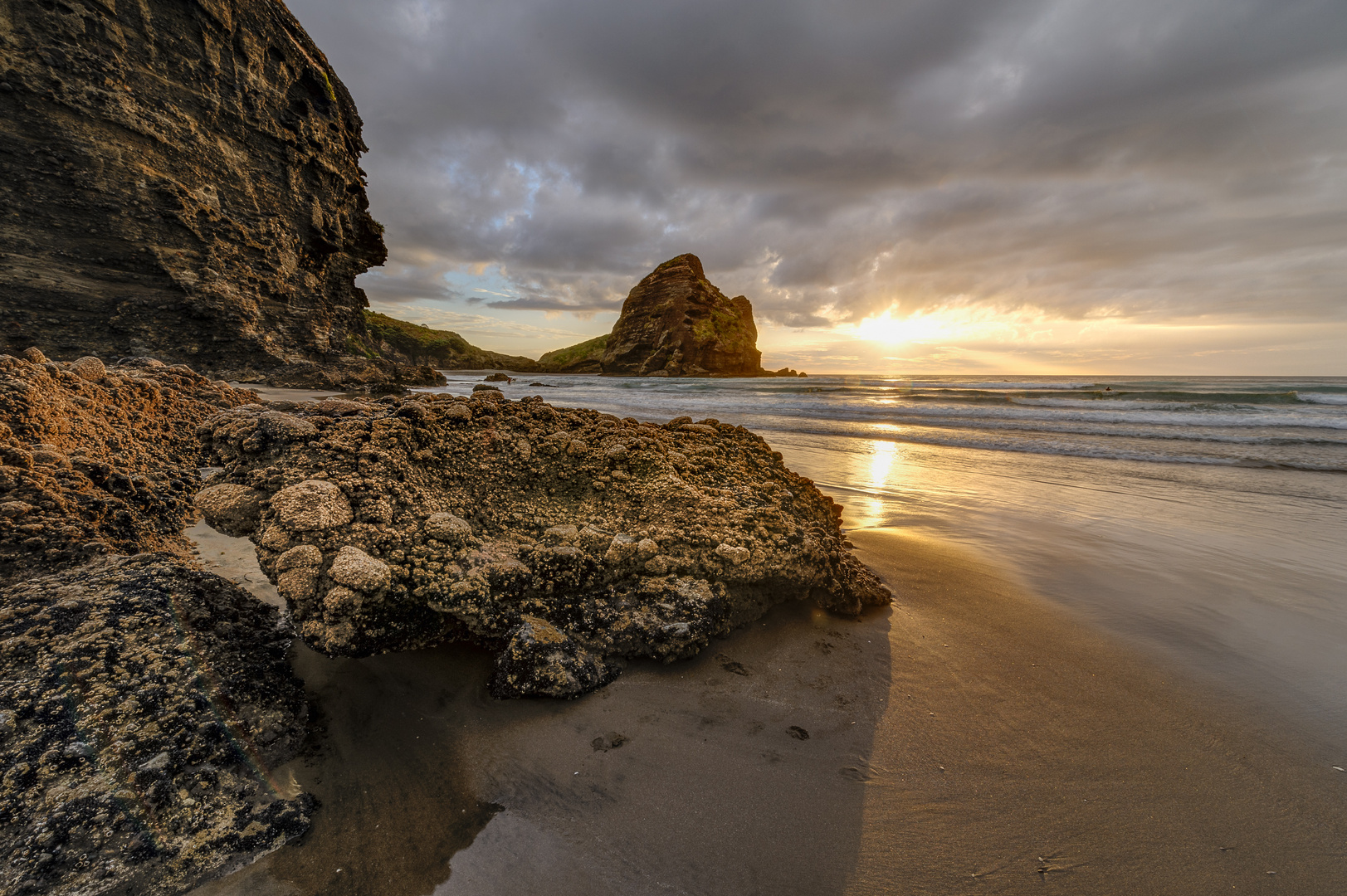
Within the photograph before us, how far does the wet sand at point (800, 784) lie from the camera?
1264 millimetres

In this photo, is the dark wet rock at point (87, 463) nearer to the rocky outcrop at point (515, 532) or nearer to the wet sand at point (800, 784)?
the rocky outcrop at point (515, 532)

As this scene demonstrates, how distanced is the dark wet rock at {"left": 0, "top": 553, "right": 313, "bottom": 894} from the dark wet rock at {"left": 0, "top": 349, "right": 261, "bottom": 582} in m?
0.22

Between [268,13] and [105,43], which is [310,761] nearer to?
[105,43]

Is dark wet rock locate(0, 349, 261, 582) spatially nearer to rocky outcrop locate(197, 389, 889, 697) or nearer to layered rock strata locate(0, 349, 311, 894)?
layered rock strata locate(0, 349, 311, 894)

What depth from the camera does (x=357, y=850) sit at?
4.02 ft

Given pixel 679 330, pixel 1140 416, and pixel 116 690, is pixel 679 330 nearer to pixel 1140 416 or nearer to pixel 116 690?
pixel 1140 416

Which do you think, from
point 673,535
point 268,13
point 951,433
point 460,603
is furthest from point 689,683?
point 268,13

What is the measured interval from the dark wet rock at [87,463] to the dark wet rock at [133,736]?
221mm

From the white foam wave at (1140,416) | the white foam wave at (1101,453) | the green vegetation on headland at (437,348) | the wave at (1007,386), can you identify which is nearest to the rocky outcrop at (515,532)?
the white foam wave at (1101,453)

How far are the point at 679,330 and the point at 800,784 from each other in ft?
207

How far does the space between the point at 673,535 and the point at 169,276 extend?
18835 mm

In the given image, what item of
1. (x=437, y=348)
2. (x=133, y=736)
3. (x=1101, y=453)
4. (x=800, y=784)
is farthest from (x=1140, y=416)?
(x=437, y=348)

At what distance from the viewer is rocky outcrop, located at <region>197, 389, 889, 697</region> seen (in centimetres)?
169

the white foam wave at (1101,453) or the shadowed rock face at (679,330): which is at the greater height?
the shadowed rock face at (679,330)
